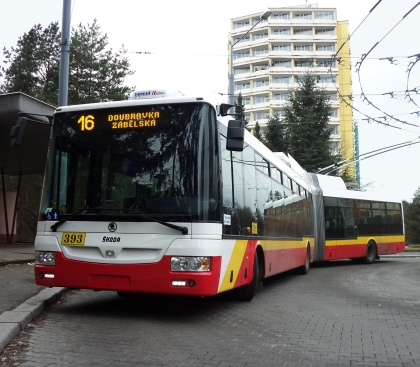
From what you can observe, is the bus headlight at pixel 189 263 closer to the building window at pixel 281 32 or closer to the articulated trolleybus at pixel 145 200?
the articulated trolleybus at pixel 145 200

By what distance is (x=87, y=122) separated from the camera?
313 inches

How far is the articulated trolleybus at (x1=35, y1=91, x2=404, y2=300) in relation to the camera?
7.10 meters

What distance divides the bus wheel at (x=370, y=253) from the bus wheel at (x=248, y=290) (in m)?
12.8

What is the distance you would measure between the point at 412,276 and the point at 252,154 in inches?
313

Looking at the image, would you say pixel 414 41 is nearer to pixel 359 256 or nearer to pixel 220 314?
pixel 359 256

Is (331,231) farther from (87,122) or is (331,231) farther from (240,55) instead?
(240,55)

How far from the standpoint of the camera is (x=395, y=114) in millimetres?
22453

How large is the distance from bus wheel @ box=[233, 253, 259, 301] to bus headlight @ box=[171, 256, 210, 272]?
2.41 m

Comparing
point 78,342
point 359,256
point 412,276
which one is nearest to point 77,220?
point 78,342

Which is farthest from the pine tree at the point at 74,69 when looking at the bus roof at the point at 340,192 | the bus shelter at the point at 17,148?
the bus roof at the point at 340,192

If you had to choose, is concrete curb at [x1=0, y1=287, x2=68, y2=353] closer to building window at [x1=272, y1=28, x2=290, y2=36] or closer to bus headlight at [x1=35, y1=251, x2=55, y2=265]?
bus headlight at [x1=35, y1=251, x2=55, y2=265]

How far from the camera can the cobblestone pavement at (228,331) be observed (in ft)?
17.7

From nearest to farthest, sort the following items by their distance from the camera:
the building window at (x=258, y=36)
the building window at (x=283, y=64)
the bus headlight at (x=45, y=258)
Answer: the bus headlight at (x=45, y=258) → the building window at (x=283, y=64) → the building window at (x=258, y=36)

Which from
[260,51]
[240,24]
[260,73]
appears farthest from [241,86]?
[240,24]
